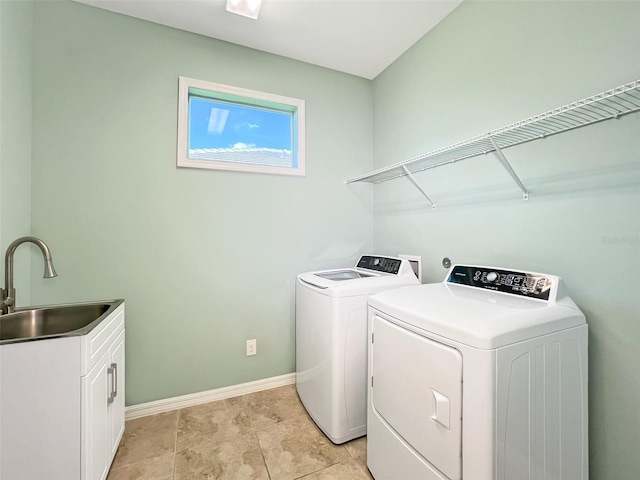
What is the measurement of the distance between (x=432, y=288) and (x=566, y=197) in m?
0.72

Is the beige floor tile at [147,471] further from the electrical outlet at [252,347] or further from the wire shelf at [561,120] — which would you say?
the wire shelf at [561,120]

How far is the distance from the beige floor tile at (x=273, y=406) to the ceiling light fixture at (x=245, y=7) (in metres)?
2.67

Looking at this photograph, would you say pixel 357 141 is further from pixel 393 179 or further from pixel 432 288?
pixel 432 288

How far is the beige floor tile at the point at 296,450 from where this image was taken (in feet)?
4.70

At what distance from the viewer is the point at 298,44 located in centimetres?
211

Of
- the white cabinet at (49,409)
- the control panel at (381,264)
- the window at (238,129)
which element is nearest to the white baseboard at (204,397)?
the white cabinet at (49,409)

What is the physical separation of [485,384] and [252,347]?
68.1 inches

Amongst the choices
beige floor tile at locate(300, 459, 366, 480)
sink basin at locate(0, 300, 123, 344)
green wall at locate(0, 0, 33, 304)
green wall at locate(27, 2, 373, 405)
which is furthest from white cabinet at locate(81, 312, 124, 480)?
beige floor tile at locate(300, 459, 366, 480)

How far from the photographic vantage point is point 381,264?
82.0 inches

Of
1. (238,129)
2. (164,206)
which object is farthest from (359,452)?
(238,129)

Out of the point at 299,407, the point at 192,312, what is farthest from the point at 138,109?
the point at 299,407

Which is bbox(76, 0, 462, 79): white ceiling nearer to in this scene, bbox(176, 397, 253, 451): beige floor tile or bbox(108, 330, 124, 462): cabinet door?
bbox(108, 330, 124, 462): cabinet door

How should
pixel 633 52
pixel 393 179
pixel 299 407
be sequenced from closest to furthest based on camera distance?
pixel 633 52 < pixel 299 407 < pixel 393 179

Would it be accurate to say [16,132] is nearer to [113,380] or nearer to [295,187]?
[113,380]
